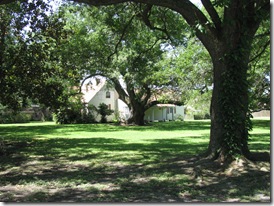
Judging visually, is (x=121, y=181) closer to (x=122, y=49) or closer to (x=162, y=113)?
(x=122, y=49)

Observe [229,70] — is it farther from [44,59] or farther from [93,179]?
[44,59]

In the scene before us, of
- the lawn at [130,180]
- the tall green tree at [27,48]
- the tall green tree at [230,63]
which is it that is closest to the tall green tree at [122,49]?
the tall green tree at [27,48]

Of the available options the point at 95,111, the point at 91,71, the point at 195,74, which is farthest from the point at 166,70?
the point at 95,111

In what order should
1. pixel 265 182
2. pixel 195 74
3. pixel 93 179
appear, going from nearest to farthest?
pixel 265 182
pixel 93 179
pixel 195 74

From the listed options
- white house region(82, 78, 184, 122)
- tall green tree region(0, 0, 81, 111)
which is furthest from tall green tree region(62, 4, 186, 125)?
white house region(82, 78, 184, 122)

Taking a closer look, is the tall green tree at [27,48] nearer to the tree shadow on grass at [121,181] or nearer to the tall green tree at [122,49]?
the tall green tree at [122,49]

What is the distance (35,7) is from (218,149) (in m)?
9.00

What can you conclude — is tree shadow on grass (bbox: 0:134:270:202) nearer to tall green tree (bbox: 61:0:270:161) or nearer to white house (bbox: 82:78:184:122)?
tall green tree (bbox: 61:0:270:161)

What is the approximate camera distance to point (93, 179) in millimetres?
8062

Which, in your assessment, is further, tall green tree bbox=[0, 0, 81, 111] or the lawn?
tall green tree bbox=[0, 0, 81, 111]

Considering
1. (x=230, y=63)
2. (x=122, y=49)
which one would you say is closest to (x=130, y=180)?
(x=230, y=63)

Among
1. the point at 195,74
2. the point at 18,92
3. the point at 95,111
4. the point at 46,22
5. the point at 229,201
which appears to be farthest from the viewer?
the point at 95,111

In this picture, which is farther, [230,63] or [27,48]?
[27,48]

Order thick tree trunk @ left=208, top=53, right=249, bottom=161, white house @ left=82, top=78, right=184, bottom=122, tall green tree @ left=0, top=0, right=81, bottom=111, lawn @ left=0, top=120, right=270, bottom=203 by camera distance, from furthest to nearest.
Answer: white house @ left=82, top=78, right=184, bottom=122, tall green tree @ left=0, top=0, right=81, bottom=111, thick tree trunk @ left=208, top=53, right=249, bottom=161, lawn @ left=0, top=120, right=270, bottom=203
